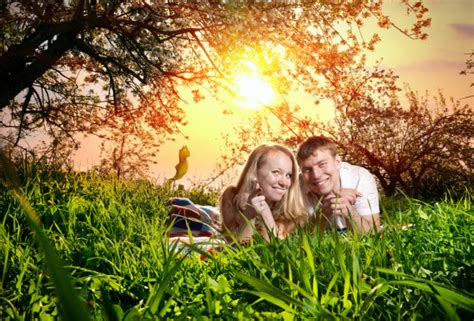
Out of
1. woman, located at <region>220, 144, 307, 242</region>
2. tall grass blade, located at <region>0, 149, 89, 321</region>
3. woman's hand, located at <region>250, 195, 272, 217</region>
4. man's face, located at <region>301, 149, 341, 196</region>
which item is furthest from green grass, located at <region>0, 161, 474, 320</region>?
woman, located at <region>220, 144, 307, 242</region>

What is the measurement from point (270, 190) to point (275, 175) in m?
Answer: 0.15

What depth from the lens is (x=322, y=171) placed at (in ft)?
14.8

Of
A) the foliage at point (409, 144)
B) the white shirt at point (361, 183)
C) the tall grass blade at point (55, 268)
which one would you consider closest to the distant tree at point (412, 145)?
the foliage at point (409, 144)

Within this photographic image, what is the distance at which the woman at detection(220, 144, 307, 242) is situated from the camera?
4.43 m

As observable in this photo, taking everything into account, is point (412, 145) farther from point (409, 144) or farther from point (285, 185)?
point (285, 185)

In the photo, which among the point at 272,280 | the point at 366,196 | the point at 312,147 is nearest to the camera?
the point at 272,280

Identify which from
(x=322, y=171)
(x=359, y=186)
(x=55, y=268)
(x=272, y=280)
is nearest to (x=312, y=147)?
(x=322, y=171)

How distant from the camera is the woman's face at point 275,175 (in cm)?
443

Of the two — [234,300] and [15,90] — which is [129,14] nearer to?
[15,90]

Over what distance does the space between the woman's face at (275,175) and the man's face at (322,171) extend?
194 millimetres

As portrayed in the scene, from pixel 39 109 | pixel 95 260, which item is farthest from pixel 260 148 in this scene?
pixel 39 109

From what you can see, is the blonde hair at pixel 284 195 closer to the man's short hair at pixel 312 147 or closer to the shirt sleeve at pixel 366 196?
the man's short hair at pixel 312 147

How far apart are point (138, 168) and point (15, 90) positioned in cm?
618

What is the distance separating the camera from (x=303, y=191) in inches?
195
